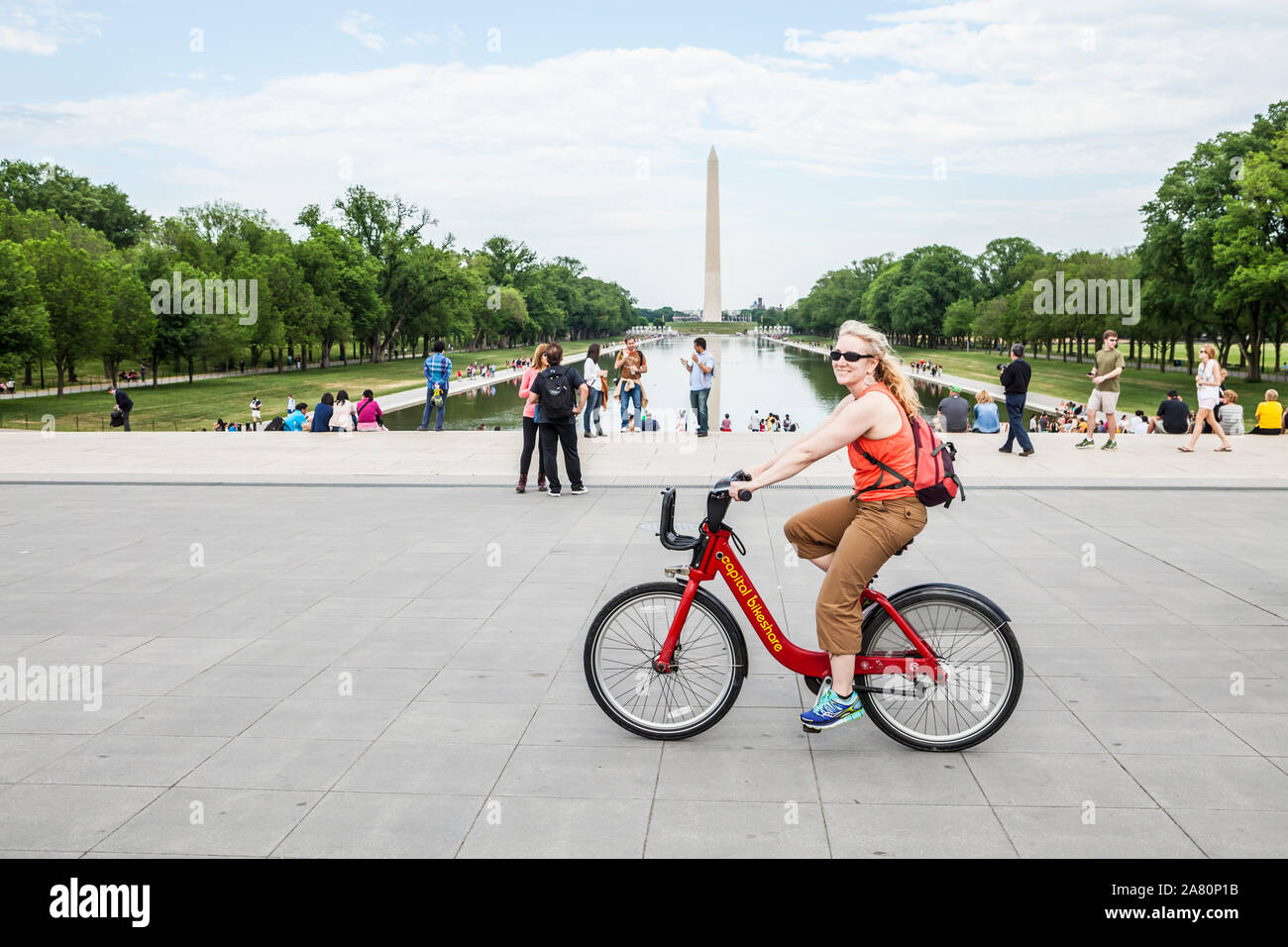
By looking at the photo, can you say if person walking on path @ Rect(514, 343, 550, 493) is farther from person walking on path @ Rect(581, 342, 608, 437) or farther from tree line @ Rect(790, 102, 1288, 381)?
tree line @ Rect(790, 102, 1288, 381)

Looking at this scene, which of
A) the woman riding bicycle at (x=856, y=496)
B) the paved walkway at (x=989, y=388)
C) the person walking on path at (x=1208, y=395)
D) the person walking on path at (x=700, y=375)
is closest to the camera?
the woman riding bicycle at (x=856, y=496)

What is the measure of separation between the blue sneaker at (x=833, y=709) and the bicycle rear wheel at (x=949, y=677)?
11 centimetres

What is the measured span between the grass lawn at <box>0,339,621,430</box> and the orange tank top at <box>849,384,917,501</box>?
37.7 m

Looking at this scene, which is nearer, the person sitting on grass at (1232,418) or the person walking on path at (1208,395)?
the person walking on path at (1208,395)

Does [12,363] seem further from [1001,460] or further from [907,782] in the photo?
[907,782]

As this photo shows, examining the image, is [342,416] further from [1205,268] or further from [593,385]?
[1205,268]

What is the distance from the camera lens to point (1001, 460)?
15320 millimetres

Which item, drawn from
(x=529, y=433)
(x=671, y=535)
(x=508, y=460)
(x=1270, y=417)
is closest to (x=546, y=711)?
(x=671, y=535)

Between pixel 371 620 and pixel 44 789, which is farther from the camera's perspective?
pixel 371 620

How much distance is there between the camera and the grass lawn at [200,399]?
40.8 metres

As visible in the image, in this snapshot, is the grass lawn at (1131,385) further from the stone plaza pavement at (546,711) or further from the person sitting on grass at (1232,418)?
the stone plaza pavement at (546,711)

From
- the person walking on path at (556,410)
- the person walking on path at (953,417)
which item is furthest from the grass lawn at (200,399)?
the person walking on path at (556,410)

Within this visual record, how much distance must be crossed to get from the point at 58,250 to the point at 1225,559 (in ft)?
187
